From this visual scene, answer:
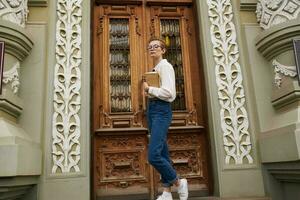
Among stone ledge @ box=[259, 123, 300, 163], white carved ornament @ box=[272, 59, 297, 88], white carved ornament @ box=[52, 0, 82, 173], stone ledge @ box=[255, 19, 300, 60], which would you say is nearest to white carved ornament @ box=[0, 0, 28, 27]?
white carved ornament @ box=[52, 0, 82, 173]

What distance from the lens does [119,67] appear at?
4930 millimetres

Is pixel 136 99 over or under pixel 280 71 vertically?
under

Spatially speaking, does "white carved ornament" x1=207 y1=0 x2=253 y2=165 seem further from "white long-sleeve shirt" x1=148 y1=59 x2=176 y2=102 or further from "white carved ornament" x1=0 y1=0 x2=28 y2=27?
"white carved ornament" x1=0 y1=0 x2=28 y2=27

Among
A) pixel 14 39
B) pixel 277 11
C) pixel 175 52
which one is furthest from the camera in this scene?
pixel 175 52

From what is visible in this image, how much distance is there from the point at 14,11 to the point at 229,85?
317 centimetres

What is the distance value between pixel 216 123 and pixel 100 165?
5.84 feet

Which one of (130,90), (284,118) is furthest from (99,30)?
(284,118)

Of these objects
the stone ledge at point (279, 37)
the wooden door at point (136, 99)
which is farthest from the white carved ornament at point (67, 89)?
the stone ledge at point (279, 37)

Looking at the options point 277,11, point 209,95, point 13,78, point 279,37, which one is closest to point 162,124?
point 209,95

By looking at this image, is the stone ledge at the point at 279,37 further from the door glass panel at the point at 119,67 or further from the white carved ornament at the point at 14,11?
the white carved ornament at the point at 14,11

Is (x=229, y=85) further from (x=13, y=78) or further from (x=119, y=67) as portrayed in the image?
(x=13, y=78)

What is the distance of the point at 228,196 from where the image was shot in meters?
4.24

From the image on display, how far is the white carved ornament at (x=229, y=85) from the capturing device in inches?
175

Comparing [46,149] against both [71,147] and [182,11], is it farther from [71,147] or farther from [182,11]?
[182,11]
